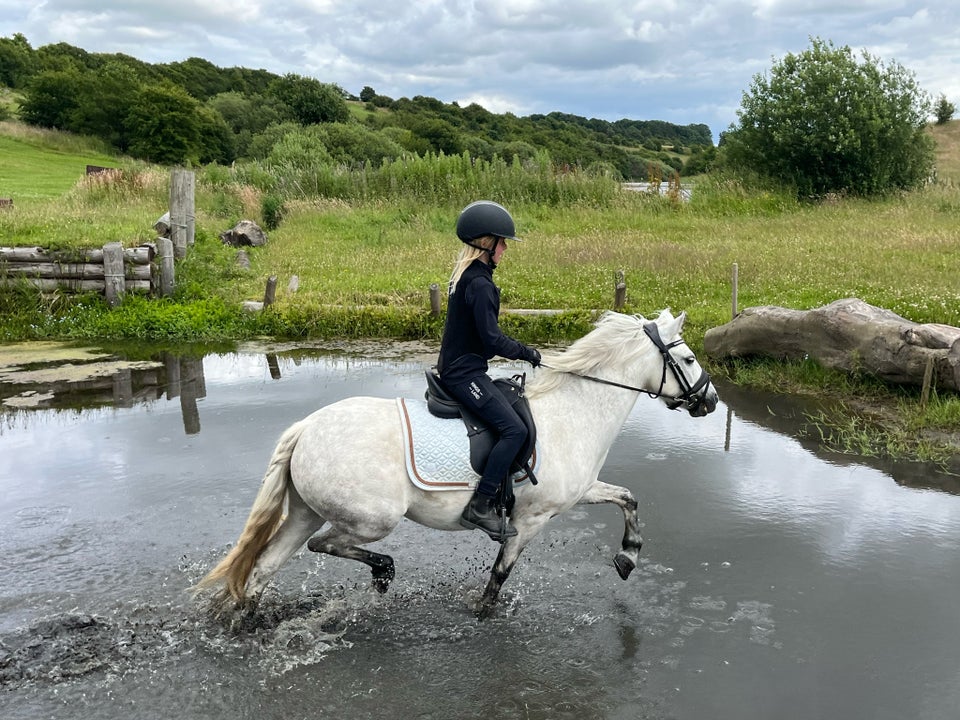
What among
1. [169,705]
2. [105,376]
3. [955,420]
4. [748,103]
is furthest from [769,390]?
[748,103]

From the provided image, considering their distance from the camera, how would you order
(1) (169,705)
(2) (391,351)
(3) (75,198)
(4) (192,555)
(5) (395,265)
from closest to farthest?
(1) (169,705)
(4) (192,555)
(2) (391,351)
(5) (395,265)
(3) (75,198)

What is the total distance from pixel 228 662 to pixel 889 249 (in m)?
18.3

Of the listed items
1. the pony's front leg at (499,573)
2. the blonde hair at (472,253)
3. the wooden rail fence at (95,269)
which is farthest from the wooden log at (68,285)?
the pony's front leg at (499,573)

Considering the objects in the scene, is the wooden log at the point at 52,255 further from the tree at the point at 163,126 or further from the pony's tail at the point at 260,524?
the tree at the point at 163,126

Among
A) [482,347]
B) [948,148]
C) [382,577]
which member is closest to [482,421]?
[482,347]

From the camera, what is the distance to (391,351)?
42.7 ft

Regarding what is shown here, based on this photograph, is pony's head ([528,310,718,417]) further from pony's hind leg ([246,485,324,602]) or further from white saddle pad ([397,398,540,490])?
pony's hind leg ([246,485,324,602])

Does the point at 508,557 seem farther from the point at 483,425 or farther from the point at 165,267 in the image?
the point at 165,267

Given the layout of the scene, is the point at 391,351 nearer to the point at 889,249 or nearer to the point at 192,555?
the point at 192,555

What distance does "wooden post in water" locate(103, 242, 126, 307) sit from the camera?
47.1 ft

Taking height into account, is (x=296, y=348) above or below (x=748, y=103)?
below

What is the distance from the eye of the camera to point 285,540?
528 cm

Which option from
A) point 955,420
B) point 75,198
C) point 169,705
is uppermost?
point 75,198

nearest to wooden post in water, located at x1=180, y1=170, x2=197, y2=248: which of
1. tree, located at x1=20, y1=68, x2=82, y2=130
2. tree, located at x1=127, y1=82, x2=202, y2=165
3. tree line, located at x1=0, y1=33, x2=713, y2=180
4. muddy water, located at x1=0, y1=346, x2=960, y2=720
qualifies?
muddy water, located at x1=0, y1=346, x2=960, y2=720
